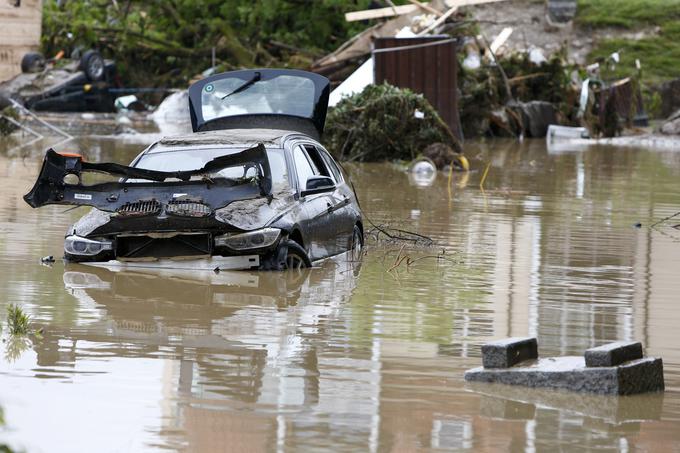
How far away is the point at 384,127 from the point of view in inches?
1070

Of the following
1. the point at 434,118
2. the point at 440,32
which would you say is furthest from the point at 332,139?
the point at 440,32

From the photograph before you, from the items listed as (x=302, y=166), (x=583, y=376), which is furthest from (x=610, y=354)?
(x=302, y=166)

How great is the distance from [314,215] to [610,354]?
5.31 metres

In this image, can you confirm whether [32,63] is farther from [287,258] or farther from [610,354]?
[610,354]

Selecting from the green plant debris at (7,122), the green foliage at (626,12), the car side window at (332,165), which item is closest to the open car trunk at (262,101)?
the car side window at (332,165)

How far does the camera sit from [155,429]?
6652 millimetres

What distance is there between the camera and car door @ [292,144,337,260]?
12320mm

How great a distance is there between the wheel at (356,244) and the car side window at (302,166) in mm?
948

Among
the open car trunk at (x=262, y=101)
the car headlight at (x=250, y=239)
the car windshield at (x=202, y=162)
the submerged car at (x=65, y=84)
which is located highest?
the submerged car at (x=65, y=84)

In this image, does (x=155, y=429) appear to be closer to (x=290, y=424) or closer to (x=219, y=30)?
(x=290, y=424)

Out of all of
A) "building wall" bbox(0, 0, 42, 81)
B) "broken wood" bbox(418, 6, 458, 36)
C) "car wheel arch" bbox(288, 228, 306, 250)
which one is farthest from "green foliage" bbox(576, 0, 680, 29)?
"car wheel arch" bbox(288, 228, 306, 250)

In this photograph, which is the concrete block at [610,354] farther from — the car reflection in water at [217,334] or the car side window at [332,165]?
the car side window at [332,165]

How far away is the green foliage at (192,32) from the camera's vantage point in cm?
4369

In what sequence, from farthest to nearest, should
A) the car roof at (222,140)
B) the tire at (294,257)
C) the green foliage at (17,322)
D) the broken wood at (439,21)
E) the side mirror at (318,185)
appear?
1. the broken wood at (439,21)
2. the car roof at (222,140)
3. the side mirror at (318,185)
4. the tire at (294,257)
5. the green foliage at (17,322)
